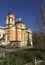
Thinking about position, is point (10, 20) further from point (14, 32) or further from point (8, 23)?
point (14, 32)

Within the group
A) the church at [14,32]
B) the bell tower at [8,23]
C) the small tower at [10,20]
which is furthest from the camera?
the small tower at [10,20]

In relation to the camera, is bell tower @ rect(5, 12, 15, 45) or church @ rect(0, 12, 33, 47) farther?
bell tower @ rect(5, 12, 15, 45)

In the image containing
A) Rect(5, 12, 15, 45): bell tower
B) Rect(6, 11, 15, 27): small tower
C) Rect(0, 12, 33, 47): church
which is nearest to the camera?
Rect(0, 12, 33, 47): church

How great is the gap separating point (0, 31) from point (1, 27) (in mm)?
1768

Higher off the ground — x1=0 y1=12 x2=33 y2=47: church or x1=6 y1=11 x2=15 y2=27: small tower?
x1=6 y1=11 x2=15 y2=27: small tower

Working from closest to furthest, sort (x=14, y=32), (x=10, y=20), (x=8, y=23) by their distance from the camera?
1. (x=14, y=32)
2. (x=10, y=20)
3. (x=8, y=23)

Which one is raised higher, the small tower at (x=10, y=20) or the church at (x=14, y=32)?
the small tower at (x=10, y=20)

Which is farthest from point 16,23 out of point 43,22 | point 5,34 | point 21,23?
point 43,22

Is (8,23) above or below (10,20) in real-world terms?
below

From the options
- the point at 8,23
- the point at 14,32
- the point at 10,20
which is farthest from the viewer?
the point at 8,23

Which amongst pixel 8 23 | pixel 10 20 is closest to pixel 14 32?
pixel 8 23

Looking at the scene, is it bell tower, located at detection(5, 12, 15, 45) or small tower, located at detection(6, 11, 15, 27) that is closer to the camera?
bell tower, located at detection(5, 12, 15, 45)

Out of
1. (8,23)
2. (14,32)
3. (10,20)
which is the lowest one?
(14,32)

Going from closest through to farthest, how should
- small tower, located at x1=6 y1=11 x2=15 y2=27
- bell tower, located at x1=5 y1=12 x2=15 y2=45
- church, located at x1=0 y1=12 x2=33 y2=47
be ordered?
church, located at x1=0 y1=12 x2=33 y2=47 < bell tower, located at x1=5 y1=12 x2=15 y2=45 < small tower, located at x1=6 y1=11 x2=15 y2=27
